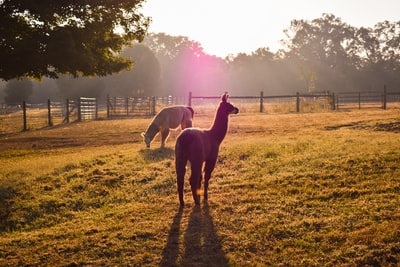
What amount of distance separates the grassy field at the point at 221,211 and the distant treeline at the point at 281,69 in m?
57.1

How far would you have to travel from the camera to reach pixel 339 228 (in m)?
5.42

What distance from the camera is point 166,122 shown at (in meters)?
14.2

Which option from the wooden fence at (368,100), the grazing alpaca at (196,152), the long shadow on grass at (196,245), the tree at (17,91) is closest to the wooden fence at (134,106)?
the wooden fence at (368,100)

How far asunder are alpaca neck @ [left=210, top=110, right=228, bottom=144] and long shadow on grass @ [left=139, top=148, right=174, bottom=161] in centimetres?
433

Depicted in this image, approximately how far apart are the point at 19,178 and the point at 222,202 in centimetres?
562

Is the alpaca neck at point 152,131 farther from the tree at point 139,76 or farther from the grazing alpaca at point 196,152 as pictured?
the tree at point 139,76

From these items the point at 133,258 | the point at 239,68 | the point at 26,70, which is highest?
the point at 239,68

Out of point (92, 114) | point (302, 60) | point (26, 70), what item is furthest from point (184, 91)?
point (26, 70)

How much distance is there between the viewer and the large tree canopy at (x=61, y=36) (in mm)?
12207

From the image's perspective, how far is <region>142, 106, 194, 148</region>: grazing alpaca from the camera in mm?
14078

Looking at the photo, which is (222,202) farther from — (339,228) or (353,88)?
(353,88)

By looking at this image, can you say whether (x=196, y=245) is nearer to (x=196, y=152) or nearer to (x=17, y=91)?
(x=196, y=152)

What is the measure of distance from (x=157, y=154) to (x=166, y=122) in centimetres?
232

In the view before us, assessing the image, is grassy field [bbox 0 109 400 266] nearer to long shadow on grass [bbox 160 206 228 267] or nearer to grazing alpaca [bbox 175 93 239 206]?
long shadow on grass [bbox 160 206 228 267]
